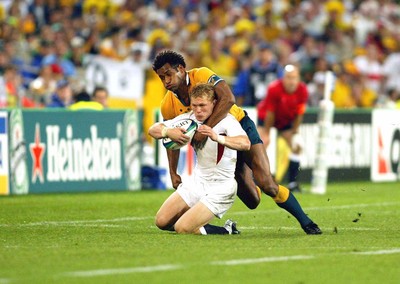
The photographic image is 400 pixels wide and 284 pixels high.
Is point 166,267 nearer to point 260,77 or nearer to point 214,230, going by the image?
point 214,230

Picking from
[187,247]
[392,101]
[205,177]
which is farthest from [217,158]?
[392,101]

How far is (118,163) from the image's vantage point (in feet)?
61.8

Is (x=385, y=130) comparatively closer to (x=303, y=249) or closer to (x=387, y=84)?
(x=387, y=84)

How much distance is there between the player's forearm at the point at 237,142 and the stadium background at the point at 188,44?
751 cm

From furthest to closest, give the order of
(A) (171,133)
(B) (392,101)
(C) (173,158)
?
(B) (392,101) < (C) (173,158) < (A) (171,133)

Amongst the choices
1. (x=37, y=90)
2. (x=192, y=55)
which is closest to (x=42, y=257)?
(x=37, y=90)

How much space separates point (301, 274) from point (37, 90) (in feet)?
45.8

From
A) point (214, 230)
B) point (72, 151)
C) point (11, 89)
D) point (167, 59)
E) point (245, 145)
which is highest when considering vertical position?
point (167, 59)

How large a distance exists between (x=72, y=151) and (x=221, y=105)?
7.05m

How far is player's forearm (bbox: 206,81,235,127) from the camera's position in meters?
11.2

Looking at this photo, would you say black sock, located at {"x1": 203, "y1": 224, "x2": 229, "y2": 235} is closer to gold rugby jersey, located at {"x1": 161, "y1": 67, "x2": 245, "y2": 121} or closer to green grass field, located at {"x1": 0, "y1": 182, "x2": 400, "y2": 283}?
green grass field, located at {"x1": 0, "y1": 182, "x2": 400, "y2": 283}

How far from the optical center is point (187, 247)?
32.8ft

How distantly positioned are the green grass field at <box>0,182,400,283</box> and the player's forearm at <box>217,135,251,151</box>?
89 centimetres

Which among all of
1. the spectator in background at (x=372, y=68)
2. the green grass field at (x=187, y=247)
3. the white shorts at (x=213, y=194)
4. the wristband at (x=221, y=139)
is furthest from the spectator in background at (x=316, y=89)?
the wristband at (x=221, y=139)
